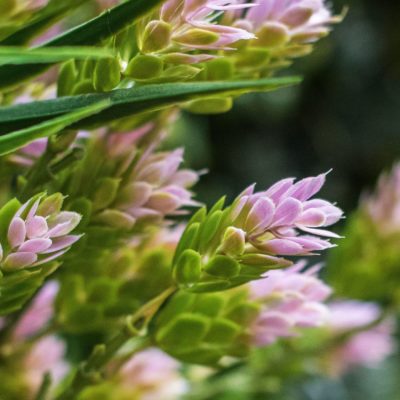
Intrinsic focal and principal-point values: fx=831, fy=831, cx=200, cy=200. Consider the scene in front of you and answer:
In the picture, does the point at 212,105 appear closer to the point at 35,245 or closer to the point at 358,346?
the point at 35,245

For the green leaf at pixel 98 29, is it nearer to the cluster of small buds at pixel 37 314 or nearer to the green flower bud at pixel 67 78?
the green flower bud at pixel 67 78

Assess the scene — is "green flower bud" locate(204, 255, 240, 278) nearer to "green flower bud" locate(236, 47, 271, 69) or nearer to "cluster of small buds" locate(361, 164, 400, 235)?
"green flower bud" locate(236, 47, 271, 69)

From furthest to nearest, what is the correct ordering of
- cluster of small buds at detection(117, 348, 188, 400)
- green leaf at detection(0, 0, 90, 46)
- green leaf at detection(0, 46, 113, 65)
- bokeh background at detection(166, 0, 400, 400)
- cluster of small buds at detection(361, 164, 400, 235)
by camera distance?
bokeh background at detection(166, 0, 400, 400), cluster of small buds at detection(361, 164, 400, 235), cluster of small buds at detection(117, 348, 188, 400), green leaf at detection(0, 0, 90, 46), green leaf at detection(0, 46, 113, 65)

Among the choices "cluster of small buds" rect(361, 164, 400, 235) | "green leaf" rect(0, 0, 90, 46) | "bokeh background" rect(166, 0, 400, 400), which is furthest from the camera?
"bokeh background" rect(166, 0, 400, 400)

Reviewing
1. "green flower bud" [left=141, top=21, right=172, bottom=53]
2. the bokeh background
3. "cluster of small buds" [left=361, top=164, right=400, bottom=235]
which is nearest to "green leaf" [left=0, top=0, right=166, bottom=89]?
"green flower bud" [left=141, top=21, right=172, bottom=53]

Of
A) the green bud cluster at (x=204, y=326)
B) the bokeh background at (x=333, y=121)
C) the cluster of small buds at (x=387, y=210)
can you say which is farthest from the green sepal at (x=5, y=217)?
the bokeh background at (x=333, y=121)

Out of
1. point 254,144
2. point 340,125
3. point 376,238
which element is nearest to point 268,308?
point 376,238
